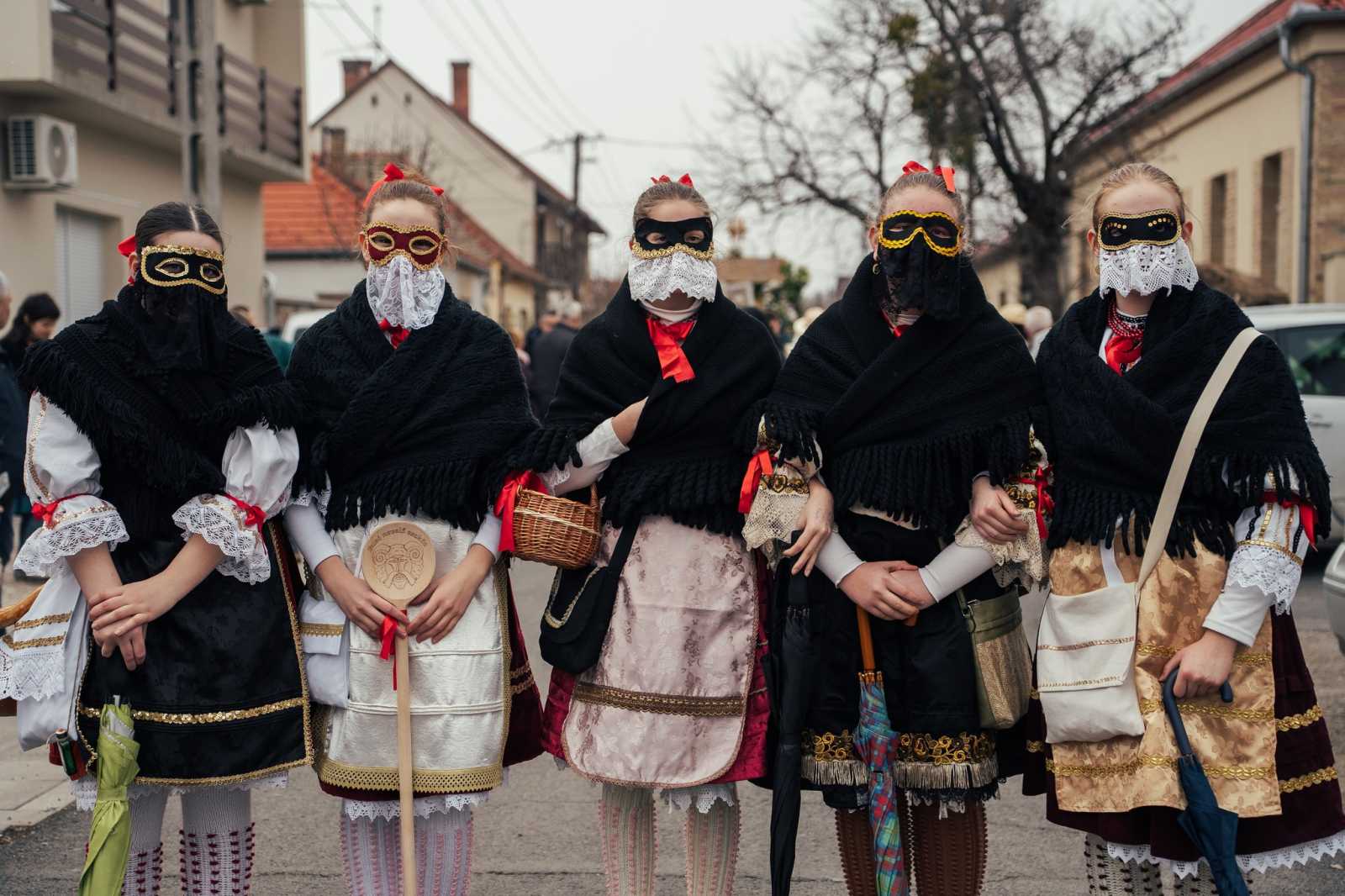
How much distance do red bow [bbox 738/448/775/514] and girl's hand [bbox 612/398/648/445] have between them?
0.30 m

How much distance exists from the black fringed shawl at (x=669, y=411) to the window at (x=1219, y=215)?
2178 centimetres

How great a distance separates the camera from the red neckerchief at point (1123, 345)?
3156 millimetres

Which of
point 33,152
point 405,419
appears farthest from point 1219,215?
point 405,419

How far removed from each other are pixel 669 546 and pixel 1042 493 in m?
0.91

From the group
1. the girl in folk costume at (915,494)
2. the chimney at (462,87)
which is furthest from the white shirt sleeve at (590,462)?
the chimney at (462,87)

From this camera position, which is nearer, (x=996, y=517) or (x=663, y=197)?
(x=996, y=517)

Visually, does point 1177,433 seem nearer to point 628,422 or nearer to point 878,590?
point 878,590

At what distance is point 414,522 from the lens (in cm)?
333

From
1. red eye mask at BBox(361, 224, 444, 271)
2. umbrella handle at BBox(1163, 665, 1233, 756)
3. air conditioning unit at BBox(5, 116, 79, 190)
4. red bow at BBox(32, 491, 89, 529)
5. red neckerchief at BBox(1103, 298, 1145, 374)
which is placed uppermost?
air conditioning unit at BBox(5, 116, 79, 190)

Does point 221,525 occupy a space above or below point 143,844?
above

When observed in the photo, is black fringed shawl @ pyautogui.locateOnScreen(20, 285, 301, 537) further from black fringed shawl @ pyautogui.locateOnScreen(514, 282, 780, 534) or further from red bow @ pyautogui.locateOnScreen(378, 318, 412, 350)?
black fringed shawl @ pyautogui.locateOnScreen(514, 282, 780, 534)

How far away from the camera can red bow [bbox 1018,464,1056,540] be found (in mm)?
3156

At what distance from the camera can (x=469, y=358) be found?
3400mm

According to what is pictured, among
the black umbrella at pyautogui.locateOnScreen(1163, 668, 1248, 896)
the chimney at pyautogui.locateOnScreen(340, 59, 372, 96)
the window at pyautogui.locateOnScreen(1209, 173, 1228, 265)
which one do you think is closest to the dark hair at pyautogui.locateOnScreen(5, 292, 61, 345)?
the black umbrella at pyautogui.locateOnScreen(1163, 668, 1248, 896)
